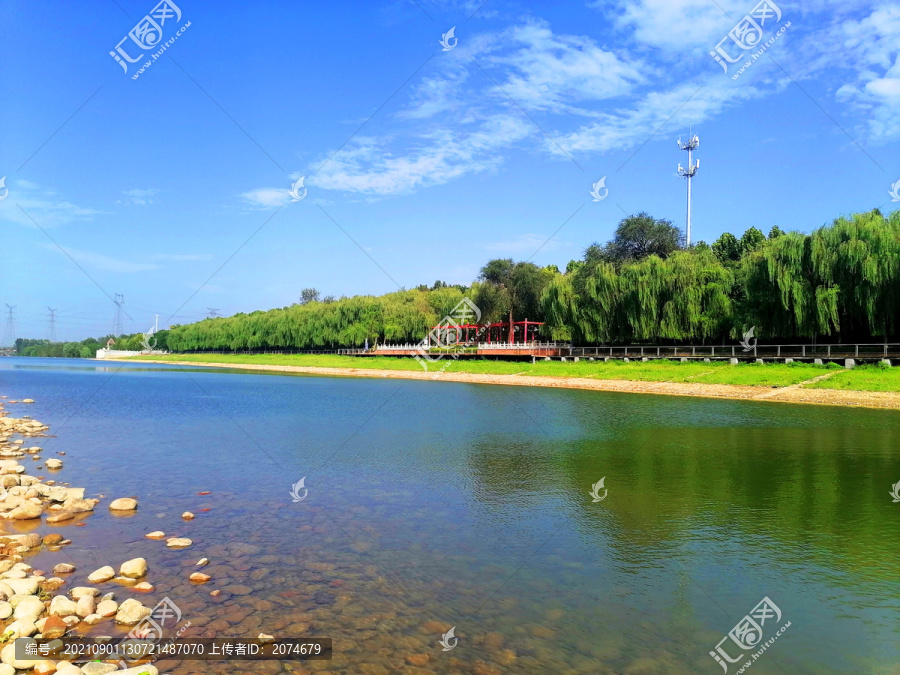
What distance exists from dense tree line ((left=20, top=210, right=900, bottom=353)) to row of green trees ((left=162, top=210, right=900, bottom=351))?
76 mm

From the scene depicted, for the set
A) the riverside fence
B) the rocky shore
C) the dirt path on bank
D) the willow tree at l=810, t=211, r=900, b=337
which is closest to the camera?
the rocky shore

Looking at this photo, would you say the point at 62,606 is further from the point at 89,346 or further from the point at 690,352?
the point at 89,346

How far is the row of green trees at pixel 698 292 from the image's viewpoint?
108 feet

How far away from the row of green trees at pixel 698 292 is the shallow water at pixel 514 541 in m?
16.5

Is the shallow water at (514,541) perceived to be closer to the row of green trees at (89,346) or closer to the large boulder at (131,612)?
the large boulder at (131,612)

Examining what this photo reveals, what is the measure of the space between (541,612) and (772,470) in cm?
1009

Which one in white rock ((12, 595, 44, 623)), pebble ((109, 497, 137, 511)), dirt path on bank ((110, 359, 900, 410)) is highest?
white rock ((12, 595, 44, 623))

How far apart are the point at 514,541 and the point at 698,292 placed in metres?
38.3

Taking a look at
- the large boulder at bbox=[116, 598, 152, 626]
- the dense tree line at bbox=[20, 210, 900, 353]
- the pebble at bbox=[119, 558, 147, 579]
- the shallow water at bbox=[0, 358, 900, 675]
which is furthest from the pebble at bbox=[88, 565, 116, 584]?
the dense tree line at bbox=[20, 210, 900, 353]

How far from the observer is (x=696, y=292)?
42781 mm

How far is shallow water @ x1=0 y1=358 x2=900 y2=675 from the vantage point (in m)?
6.12

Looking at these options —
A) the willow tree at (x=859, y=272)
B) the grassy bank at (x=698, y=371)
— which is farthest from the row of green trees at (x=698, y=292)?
the grassy bank at (x=698, y=371)

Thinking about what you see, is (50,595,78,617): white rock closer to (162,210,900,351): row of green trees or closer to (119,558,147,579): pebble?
(119,558,147,579): pebble

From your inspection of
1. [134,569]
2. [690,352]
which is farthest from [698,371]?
[134,569]
